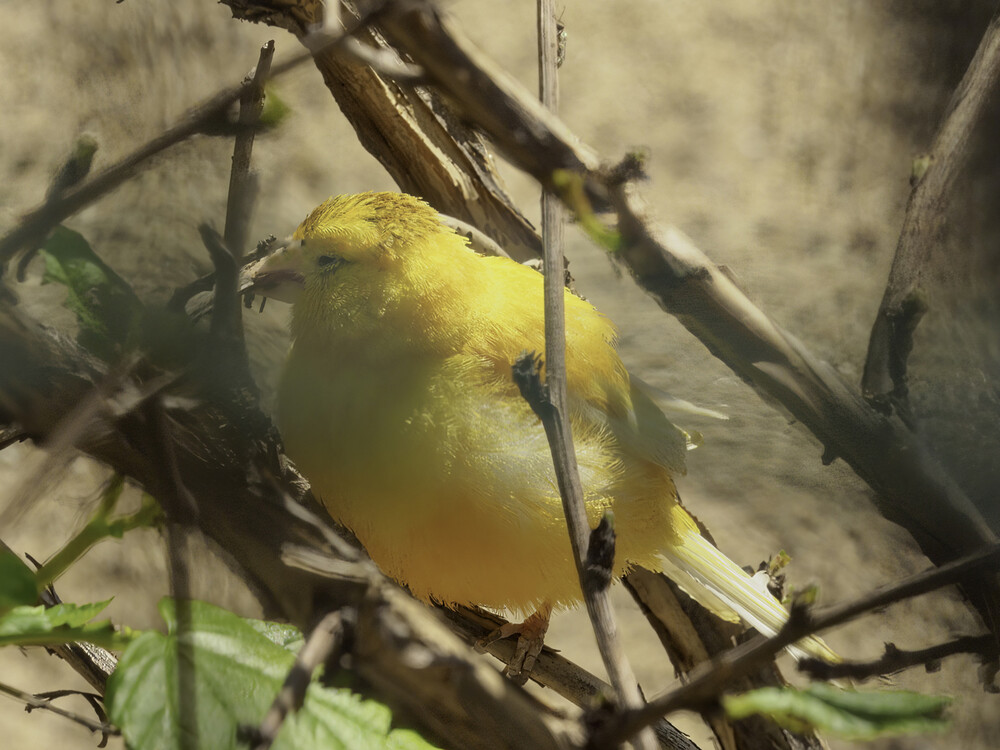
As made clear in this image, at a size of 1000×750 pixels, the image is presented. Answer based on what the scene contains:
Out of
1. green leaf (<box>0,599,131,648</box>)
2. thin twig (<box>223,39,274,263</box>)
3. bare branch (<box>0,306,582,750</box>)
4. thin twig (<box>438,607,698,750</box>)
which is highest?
thin twig (<box>223,39,274,263</box>)

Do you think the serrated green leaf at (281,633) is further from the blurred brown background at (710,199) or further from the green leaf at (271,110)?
the green leaf at (271,110)

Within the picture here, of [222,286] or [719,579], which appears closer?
[222,286]

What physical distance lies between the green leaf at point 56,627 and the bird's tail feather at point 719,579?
0.45 m

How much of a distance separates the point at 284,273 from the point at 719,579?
444 millimetres

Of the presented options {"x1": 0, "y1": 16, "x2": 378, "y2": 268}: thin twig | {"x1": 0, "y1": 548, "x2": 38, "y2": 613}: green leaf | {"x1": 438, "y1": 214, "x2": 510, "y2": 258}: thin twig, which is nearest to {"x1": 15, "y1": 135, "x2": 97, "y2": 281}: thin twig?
{"x1": 0, "y1": 16, "x2": 378, "y2": 268}: thin twig

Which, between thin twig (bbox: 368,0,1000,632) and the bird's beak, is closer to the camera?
thin twig (bbox: 368,0,1000,632)

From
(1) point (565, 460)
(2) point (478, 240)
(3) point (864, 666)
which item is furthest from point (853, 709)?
(2) point (478, 240)

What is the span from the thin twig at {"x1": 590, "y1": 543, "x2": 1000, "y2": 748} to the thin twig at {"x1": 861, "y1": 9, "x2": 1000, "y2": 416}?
35 cm

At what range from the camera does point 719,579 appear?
2.33ft

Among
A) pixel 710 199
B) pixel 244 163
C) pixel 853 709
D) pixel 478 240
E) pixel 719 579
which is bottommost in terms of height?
pixel 853 709

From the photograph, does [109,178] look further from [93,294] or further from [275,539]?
[275,539]

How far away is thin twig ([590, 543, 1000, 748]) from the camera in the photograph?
0.22 meters

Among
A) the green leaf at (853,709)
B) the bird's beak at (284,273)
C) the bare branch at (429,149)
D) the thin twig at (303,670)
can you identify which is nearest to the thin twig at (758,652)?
the green leaf at (853,709)

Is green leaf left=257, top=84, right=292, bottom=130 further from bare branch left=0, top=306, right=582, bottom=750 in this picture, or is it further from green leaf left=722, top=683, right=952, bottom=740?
green leaf left=722, top=683, right=952, bottom=740
